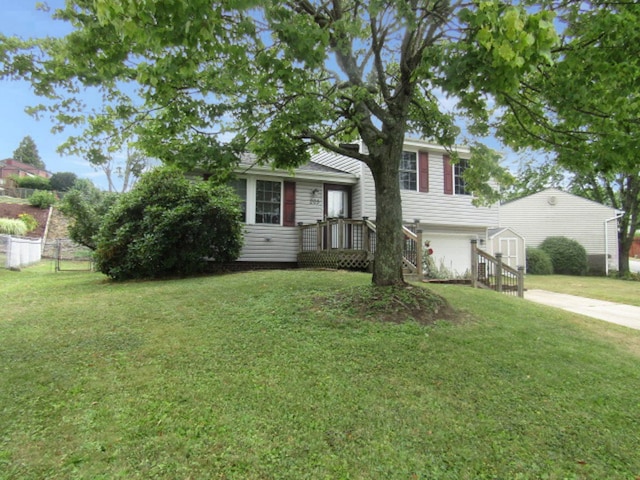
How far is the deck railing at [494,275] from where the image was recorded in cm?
1037

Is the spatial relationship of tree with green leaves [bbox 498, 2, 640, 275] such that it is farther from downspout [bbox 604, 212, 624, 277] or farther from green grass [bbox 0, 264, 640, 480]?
downspout [bbox 604, 212, 624, 277]

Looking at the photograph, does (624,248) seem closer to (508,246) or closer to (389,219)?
(508,246)

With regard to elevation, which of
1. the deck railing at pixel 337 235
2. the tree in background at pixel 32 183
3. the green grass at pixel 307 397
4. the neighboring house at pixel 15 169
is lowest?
the green grass at pixel 307 397

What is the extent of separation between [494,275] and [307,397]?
29.9 ft

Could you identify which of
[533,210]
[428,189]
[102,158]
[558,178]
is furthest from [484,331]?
[558,178]

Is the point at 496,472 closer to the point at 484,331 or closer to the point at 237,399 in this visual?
the point at 237,399

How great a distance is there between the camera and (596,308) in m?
9.45

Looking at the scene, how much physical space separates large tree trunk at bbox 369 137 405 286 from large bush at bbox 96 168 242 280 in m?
4.45

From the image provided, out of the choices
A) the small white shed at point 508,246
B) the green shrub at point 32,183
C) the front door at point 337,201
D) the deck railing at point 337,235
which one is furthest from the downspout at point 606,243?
the green shrub at point 32,183

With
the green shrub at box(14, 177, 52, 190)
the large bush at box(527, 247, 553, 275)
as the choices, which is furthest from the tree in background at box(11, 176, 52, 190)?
the large bush at box(527, 247, 553, 275)

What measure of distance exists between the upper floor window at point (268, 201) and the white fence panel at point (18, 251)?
8.59m

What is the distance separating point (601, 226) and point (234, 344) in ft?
85.8

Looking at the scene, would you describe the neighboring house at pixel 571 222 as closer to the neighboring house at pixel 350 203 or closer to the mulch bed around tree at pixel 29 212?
the neighboring house at pixel 350 203

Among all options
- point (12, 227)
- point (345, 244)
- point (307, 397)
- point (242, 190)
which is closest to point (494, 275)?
point (345, 244)
